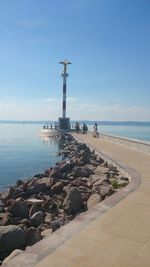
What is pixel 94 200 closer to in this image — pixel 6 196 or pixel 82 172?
pixel 6 196

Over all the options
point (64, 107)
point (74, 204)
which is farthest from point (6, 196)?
point (64, 107)

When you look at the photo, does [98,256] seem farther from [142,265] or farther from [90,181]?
[90,181]

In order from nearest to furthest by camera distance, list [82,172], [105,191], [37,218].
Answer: [37,218]
[105,191]
[82,172]

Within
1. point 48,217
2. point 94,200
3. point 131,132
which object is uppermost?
point 94,200

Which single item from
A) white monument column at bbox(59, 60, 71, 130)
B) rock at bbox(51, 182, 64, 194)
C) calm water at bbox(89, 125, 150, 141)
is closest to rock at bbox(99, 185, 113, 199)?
rock at bbox(51, 182, 64, 194)

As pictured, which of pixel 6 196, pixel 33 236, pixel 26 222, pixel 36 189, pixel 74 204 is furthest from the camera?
pixel 36 189

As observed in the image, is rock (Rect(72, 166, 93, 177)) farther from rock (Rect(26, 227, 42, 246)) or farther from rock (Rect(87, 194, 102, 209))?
rock (Rect(26, 227, 42, 246))

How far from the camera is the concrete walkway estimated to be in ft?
15.4

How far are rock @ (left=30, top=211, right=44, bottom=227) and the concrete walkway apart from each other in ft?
7.18

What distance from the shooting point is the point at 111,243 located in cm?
537

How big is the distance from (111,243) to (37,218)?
11.8 feet

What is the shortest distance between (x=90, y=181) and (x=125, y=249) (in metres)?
7.46

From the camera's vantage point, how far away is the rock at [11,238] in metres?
6.23

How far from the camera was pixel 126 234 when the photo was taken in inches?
228
